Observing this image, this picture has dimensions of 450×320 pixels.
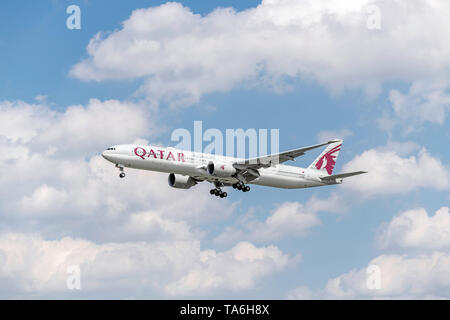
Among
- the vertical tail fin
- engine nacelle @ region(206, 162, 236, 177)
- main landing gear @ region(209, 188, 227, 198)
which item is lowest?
main landing gear @ region(209, 188, 227, 198)

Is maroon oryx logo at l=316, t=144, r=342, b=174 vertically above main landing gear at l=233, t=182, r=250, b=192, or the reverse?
maroon oryx logo at l=316, t=144, r=342, b=174

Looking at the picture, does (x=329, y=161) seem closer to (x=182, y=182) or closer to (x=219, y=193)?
(x=219, y=193)

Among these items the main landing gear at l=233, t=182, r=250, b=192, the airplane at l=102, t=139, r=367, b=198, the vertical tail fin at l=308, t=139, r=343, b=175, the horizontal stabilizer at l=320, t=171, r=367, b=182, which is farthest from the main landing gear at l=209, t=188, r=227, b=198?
the horizontal stabilizer at l=320, t=171, r=367, b=182

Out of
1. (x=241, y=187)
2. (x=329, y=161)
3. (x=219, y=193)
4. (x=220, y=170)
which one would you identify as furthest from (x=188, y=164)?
(x=329, y=161)

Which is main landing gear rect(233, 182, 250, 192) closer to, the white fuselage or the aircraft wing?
the white fuselage

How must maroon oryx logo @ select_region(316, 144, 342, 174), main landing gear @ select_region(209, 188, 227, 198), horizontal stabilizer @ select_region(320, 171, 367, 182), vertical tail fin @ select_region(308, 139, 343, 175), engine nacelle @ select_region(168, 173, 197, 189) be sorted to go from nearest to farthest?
horizontal stabilizer @ select_region(320, 171, 367, 182) → main landing gear @ select_region(209, 188, 227, 198) → engine nacelle @ select_region(168, 173, 197, 189) → vertical tail fin @ select_region(308, 139, 343, 175) → maroon oryx logo @ select_region(316, 144, 342, 174)

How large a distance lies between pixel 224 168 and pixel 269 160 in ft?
15.8

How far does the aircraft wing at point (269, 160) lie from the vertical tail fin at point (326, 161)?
11.5 m

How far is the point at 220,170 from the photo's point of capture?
72312 millimetres

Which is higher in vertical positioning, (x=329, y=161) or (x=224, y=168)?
(x=329, y=161)

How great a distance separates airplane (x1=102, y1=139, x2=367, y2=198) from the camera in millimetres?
68875

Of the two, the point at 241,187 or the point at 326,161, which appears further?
the point at 326,161

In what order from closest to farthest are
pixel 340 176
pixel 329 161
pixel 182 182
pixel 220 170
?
pixel 220 170 → pixel 340 176 → pixel 182 182 → pixel 329 161
